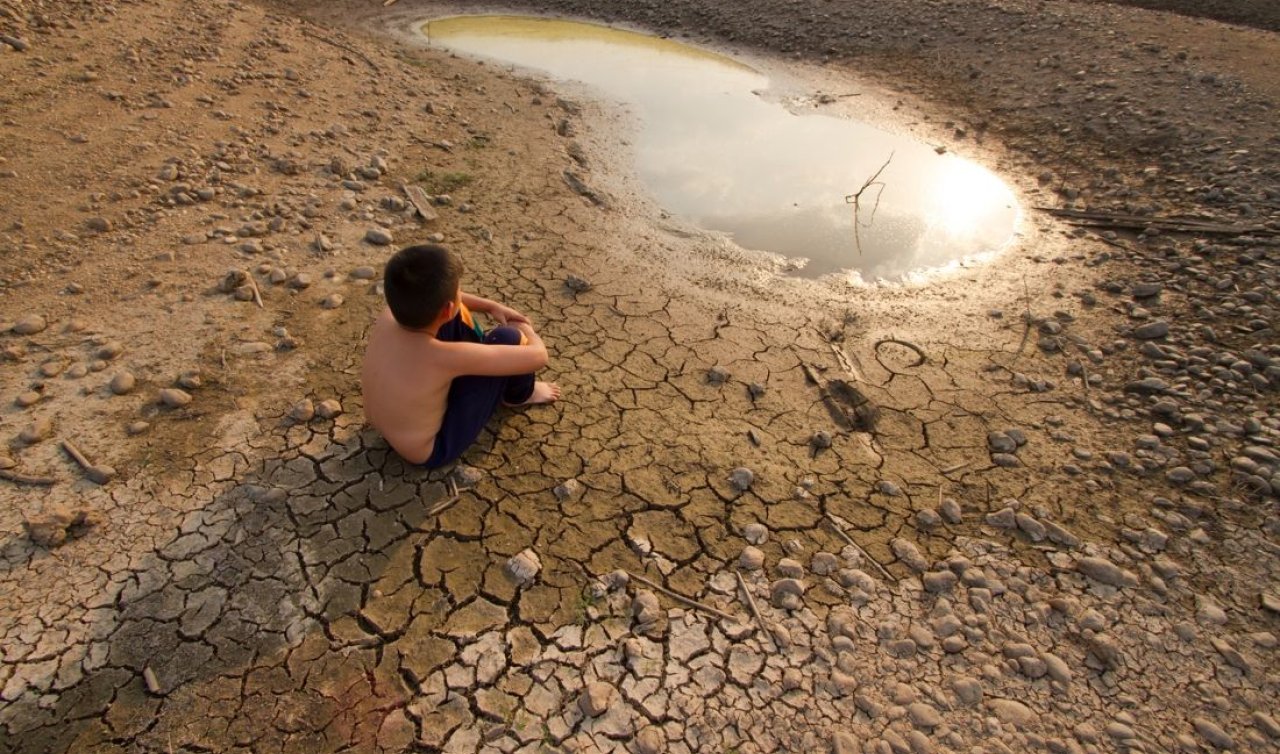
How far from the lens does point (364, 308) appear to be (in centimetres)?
392

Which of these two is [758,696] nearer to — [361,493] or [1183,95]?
[361,493]

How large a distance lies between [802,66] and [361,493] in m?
8.37

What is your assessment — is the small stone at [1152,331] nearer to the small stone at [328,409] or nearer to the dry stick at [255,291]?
the small stone at [328,409]

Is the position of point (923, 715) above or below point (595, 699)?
above

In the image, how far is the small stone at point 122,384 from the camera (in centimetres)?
316

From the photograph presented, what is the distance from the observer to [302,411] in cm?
316

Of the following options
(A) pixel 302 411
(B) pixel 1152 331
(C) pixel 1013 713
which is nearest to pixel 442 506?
(A) pixel 302 411

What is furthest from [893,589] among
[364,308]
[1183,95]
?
[1183,95]

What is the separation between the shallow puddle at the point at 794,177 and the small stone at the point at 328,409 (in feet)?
10.5

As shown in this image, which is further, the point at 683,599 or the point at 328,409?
the point at 328,409

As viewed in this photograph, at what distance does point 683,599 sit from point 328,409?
1.93 m

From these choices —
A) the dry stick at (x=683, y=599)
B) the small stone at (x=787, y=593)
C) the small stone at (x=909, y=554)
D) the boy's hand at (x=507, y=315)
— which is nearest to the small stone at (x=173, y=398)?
the boy's hand at (x=507, y=315)

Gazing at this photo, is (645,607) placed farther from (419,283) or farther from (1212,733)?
(1212,733)

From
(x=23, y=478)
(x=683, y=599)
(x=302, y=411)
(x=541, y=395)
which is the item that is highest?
(x=541, y=395)
